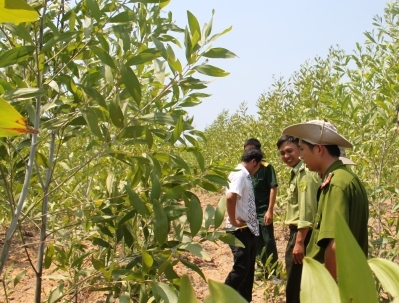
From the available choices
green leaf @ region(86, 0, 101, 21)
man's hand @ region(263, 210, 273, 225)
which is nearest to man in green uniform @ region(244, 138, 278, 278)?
man's hand @ region(263, 210, 273, 225)

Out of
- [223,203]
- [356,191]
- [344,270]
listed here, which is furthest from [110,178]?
[344,270]

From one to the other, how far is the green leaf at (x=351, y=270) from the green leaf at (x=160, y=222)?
4.10 ft

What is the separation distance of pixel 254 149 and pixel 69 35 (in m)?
3.31

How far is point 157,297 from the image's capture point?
1.57 m

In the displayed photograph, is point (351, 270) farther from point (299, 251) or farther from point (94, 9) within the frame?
point (299, 251)

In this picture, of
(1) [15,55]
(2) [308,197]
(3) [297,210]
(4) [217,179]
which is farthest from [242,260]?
(1) [15,55]

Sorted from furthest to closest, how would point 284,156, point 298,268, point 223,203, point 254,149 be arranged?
point 254,149 < point 284,156 < point 298,268 < point 223,203

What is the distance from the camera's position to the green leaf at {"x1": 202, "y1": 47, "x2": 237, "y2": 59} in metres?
1.58

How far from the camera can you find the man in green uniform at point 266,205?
5379 millimetres

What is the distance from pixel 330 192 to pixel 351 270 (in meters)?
2.12

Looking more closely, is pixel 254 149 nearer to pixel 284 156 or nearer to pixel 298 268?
pixel 284 156

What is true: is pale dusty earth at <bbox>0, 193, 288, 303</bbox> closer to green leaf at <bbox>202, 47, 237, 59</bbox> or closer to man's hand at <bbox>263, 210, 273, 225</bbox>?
man's hand at <bbox>263, 210, 273, 225</bbox>

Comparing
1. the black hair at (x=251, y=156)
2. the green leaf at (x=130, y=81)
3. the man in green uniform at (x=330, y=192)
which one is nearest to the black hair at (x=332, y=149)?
the man in green uniform at (x=330, y=192)

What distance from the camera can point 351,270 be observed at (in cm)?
38
